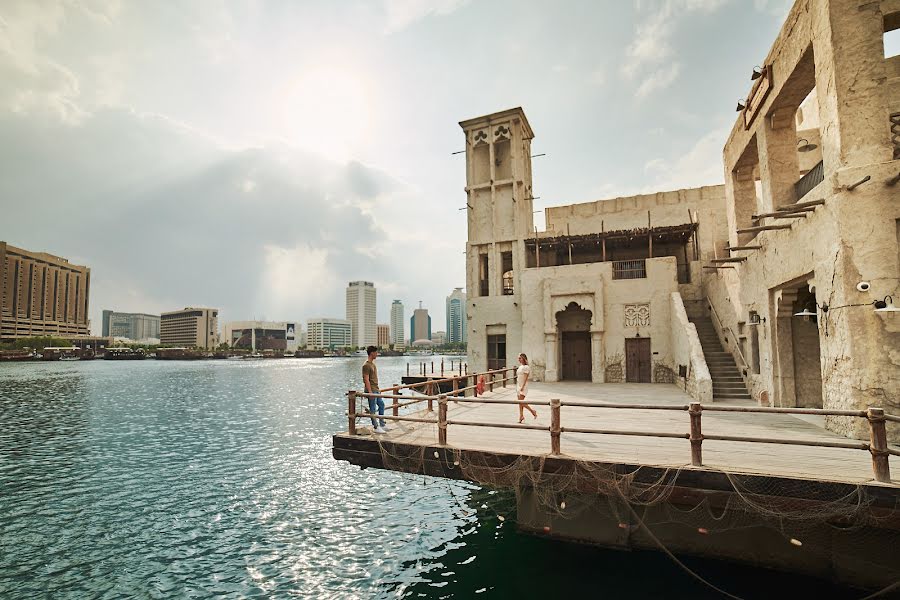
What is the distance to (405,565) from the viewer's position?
10070 millimetres

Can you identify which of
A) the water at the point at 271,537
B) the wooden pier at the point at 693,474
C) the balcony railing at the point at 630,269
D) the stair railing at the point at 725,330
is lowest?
the water at the point at 271,537

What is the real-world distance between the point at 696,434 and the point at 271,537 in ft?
34.2

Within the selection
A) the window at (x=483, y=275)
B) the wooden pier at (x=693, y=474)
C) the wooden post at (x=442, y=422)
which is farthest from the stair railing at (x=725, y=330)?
the window at (x=483, y=275)

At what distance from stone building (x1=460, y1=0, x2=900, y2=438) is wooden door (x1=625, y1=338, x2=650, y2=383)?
0.11 m

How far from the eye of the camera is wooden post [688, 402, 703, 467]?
7219mm

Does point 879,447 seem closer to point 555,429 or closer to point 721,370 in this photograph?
point 555,429

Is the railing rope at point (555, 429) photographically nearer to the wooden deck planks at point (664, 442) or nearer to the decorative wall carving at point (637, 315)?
the wooden deck planks at point (664, 442)

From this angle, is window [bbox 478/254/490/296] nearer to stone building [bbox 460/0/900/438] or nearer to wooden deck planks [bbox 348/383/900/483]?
stone building [bbox 460/0/900/438]

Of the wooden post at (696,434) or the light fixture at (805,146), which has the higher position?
the light fixture at (805,146)

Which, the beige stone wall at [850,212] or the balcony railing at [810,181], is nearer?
the beige stone wall at [850,212]

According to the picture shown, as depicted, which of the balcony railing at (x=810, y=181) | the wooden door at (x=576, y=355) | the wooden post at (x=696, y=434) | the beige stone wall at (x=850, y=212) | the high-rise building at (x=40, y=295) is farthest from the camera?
the high-rise building at (x=40, y=295)

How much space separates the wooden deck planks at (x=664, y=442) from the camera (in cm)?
742

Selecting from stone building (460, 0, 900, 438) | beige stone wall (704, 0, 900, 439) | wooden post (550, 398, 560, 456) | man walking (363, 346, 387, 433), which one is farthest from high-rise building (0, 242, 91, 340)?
beige stone wall (704, 0, 900, 439)

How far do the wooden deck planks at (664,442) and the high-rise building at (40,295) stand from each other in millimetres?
198672
